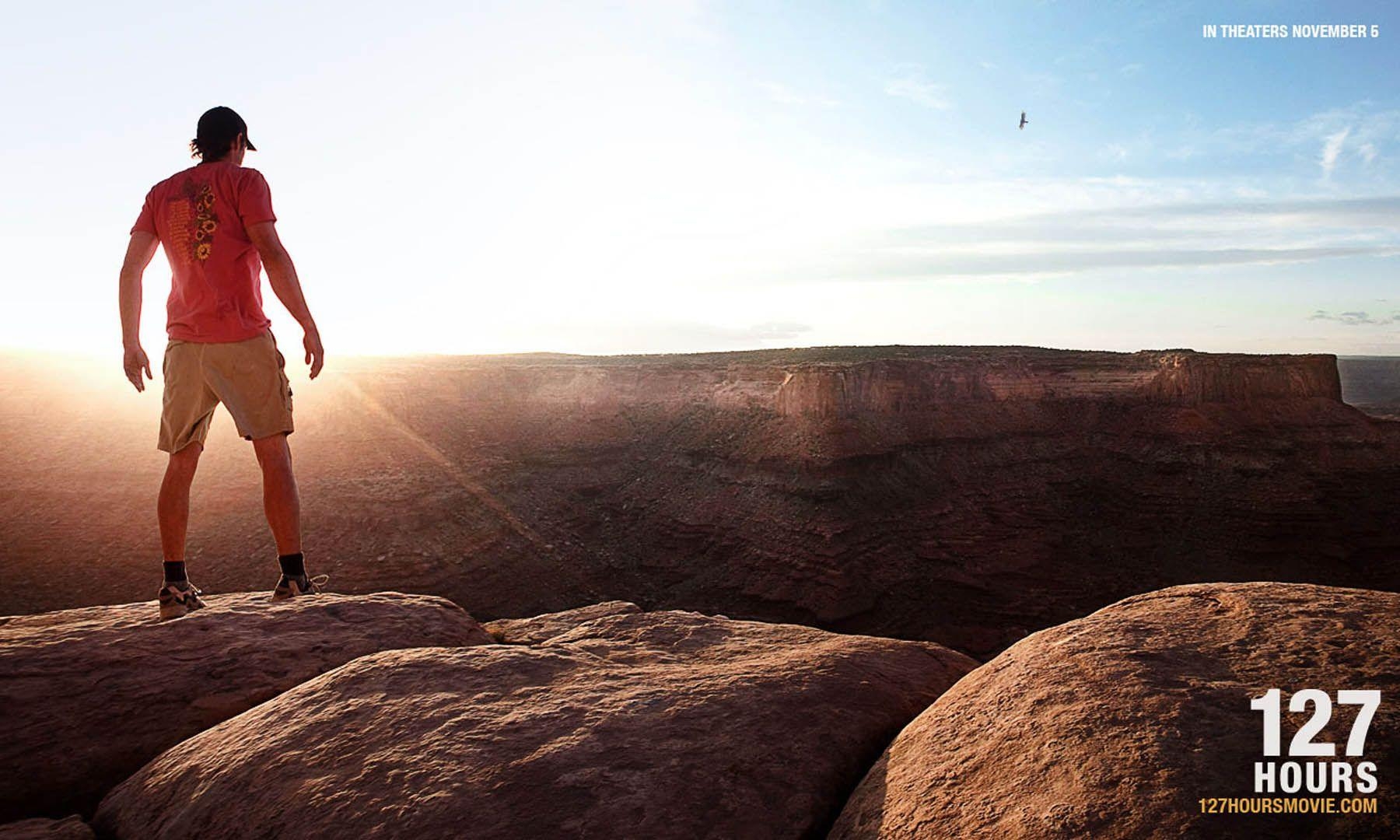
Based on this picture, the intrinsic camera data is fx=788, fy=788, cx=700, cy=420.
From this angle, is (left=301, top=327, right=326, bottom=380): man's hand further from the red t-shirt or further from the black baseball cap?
the black baseball cap

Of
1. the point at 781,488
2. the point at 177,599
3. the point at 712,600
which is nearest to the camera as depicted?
the point at 177,599

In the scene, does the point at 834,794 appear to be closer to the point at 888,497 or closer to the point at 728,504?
the point at 728,504

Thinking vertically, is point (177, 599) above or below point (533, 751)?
above

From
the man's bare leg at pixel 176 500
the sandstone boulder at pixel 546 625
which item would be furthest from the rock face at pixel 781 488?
the sandstone boulder at pixel 546 625

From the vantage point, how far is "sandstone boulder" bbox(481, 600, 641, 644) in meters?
3.85

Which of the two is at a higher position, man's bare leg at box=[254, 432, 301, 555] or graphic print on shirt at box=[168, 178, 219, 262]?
graphic print on shirt at box=[168, 178, 219, 262]

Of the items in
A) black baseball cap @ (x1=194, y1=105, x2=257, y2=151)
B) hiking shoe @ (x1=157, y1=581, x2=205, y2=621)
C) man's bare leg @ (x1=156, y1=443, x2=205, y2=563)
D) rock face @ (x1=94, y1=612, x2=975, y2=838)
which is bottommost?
rock face @ (x1=94, y1=612, x2=975, y2=838)

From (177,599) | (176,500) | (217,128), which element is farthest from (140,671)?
(217,128)

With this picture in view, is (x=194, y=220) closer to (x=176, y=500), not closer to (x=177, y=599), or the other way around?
(x=176, y=500)

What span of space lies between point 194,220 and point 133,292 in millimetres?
463

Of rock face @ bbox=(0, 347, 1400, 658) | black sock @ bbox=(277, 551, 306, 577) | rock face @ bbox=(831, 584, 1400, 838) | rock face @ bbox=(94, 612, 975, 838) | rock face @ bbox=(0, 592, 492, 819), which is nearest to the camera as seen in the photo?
rock face @ bbox=(831, 584, 1400, 838)

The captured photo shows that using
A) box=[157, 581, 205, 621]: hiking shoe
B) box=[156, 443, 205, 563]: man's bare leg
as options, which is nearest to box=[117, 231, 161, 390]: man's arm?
box=[156, 443, 205, 563]: man's bare leg

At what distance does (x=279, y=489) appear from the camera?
3.74 meters

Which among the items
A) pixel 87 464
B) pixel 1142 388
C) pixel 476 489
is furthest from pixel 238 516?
pixel 1142 388
